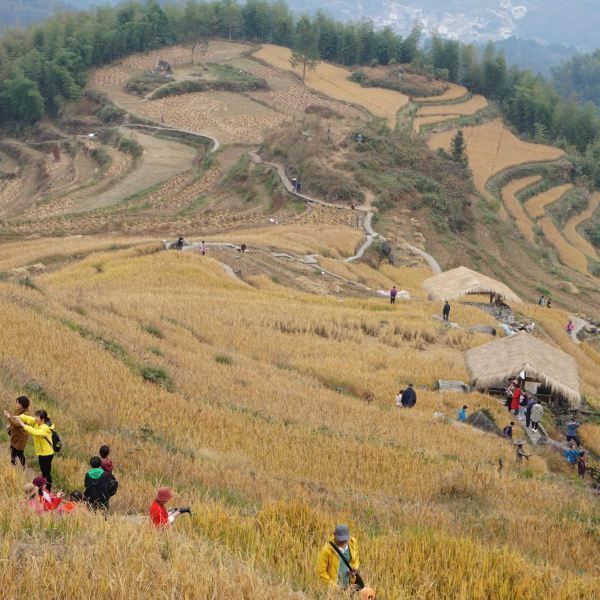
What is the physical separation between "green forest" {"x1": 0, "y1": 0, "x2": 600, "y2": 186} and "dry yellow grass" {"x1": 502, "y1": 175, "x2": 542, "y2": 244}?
10.5 meters

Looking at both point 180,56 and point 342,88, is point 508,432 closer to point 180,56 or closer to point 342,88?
point 342,88

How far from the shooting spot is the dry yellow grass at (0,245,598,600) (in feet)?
20.0

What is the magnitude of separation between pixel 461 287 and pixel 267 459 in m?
24.7

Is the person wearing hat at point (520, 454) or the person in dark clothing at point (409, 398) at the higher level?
the person wearing hat at point (520, 454)

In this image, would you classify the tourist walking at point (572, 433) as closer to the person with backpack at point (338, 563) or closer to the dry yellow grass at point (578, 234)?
the person with backpack at point (338, 563)

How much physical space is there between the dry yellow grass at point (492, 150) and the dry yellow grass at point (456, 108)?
Answer: 10.9 ft

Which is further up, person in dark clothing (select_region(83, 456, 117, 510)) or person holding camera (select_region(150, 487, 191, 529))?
person holding camera (select_region(150, 487, 191, 529))

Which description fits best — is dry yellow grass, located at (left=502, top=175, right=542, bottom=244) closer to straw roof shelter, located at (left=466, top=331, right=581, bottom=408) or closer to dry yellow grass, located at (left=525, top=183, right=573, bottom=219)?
dry yellow grass, located at (left=525, top=183, right=573, bottom=219)

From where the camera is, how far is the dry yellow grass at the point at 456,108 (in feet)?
311

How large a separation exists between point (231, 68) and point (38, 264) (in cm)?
7149

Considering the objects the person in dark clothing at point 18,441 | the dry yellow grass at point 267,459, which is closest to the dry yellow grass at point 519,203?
the dry yellow grass at point 267,459

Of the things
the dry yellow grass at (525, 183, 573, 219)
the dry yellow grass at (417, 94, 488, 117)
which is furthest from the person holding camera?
the dry yellow grass at (417, 94, 488, 117)

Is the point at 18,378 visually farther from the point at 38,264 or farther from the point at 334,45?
the point at 334,45

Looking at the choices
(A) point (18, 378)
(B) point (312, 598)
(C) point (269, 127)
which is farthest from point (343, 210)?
(B) point (312, 598)
